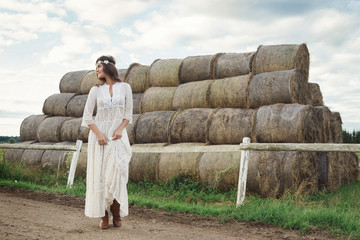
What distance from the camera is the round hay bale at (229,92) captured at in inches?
395

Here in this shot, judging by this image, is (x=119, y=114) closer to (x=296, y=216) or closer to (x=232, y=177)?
(x=296, y=216)

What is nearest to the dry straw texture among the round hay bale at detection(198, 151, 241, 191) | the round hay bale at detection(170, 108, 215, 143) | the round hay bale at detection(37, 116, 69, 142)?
the round hay bale at detection(198, 151, 241, 191)

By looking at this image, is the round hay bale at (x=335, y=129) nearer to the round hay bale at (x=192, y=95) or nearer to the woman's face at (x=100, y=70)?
the round hay bale at (x=192, y=95)

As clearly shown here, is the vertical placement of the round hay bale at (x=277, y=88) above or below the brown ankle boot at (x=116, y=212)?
above

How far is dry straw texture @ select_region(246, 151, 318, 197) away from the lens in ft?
27.1

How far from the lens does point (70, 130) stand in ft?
44.0

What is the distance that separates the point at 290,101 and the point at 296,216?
406cm

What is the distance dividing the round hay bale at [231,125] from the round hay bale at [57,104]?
675 centimetres

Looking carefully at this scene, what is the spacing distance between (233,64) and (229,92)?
1.04 m

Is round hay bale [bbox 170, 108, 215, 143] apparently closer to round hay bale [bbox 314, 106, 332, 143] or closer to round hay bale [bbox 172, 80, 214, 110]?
round hay bale [bbox 172, 80, 214, 110]

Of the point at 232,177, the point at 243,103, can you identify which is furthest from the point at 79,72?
the point at 232,177

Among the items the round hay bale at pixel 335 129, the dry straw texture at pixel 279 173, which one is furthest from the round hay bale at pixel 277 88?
the round hay bale at pixel 335 129

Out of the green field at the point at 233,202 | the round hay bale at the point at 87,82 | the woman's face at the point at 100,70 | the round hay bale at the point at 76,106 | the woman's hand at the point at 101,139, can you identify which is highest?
the round hay bale at the point at 87,82

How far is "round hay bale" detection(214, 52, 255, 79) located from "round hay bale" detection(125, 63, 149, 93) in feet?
8.85
